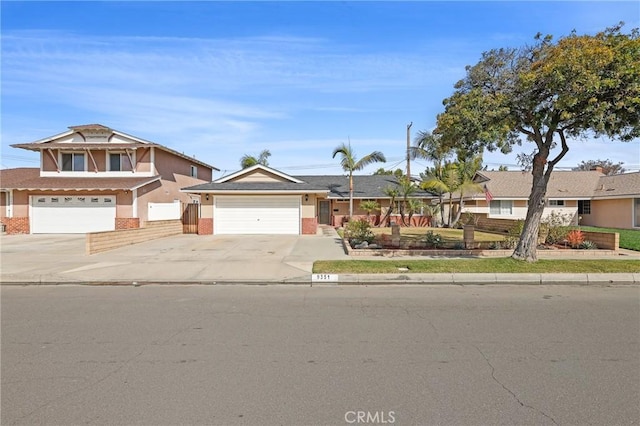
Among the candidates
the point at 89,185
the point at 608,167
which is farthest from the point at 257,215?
the point at 608,167

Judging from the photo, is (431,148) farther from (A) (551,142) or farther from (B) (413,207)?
(A) (551,142)

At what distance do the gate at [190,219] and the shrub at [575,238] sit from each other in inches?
731

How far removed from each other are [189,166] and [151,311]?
1008 inches

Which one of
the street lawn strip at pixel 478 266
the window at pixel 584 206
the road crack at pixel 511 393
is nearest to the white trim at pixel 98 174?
the street lawn strip at pixel 478 266

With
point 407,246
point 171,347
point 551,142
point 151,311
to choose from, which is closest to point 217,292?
point 151,311

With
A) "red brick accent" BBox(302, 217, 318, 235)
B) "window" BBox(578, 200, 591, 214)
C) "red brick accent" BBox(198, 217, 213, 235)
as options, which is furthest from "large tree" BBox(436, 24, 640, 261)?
"window" BBox(578, 200, 591, 214)

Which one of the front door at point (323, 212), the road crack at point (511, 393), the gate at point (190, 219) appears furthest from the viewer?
the front door at point (323, 212)

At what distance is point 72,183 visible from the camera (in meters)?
23.9

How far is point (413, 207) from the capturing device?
2738cm

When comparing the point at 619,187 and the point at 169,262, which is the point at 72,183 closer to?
the point at 169,262

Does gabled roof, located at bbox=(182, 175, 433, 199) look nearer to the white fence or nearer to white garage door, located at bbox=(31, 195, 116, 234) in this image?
the white fence

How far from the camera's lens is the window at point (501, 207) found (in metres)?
30.3

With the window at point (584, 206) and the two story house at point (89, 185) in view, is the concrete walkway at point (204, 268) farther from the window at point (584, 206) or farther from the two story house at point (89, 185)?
the window at point (584, 206)

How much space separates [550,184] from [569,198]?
6.89 ft
